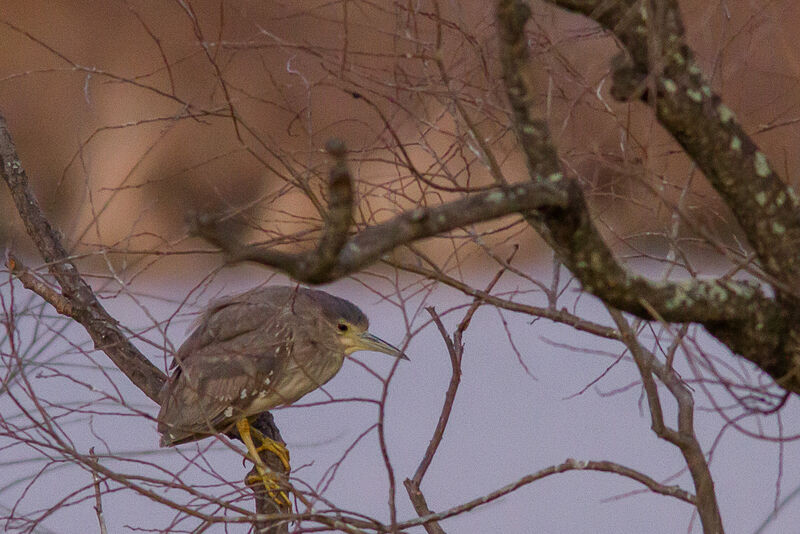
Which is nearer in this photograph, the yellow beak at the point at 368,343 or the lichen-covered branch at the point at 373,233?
the lichen-covered branch at the point at 373,233

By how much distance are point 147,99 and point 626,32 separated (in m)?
4.31

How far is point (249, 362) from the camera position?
7.13ft

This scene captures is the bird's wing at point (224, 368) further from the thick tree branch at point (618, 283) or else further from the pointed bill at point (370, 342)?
the thick tree branch at point (618, 283)

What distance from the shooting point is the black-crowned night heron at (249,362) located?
213 cm

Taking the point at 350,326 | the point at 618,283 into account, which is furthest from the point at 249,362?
the point at 618,283

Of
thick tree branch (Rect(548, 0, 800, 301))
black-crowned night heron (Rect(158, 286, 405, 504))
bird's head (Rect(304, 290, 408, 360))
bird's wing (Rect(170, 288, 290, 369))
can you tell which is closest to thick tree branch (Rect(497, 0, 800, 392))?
thick tree branch (Rect(548, 0, 800, 301))

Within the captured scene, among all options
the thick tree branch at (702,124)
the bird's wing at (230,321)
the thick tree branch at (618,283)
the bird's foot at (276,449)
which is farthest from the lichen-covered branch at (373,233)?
the bird's foot at (276,449)

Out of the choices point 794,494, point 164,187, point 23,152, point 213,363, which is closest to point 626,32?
point 794,494

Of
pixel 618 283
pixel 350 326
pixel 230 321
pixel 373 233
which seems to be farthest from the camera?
pixel 350 326

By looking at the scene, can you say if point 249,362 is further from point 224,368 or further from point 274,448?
point 274,448

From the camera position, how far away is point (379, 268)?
177 inches

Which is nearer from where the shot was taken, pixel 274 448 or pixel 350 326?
pixel 274 448

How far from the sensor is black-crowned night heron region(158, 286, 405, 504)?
2133 millimetres

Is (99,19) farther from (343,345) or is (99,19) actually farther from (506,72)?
(506,72)
